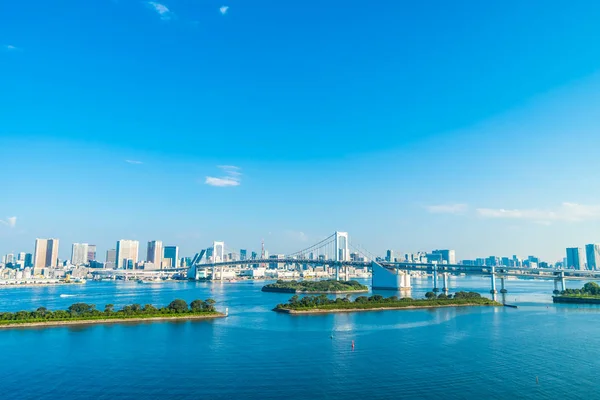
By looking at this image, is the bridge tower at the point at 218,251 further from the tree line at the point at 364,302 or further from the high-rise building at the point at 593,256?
the high-rise building at the point at 593,256

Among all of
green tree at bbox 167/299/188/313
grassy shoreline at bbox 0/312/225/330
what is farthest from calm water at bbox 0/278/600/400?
green tree at bbox 167/299/188/313

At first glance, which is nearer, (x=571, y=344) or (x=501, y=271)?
(x=571, y=344)

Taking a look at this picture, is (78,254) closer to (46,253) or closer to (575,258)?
(46,253)

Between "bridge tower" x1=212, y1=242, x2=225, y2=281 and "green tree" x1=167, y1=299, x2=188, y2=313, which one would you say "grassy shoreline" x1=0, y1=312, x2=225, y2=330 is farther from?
"bridge tower" x1=212, y1=242, x2=225, y2=281

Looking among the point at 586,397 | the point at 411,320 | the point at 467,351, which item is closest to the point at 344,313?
the point at 411,320

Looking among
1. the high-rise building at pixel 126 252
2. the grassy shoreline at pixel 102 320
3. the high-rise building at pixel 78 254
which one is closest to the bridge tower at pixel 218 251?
the high-rise building at pixel 126 252

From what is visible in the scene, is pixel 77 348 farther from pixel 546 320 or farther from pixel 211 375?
pixel 546 320
